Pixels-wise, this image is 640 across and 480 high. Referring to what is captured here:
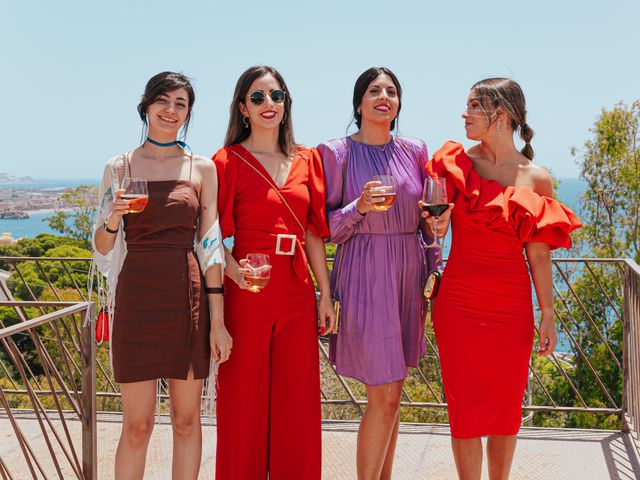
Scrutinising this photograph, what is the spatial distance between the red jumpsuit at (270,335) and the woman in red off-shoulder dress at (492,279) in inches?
A: 24.8

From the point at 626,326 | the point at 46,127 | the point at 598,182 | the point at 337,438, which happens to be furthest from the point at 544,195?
the point at 46,127

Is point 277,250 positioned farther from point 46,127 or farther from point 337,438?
point 46,127

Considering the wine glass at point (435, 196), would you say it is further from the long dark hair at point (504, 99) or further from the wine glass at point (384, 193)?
the long dark hair at point (504, 99)

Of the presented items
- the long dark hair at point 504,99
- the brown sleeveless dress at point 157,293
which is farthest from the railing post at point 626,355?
the brown sleeveless dress at point 157,293

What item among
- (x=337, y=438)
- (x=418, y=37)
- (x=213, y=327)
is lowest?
(x=337, y=438)

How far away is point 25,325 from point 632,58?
139m

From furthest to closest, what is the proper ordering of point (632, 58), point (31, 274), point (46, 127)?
point (46, 127) → point (632, 58) → point (31, 274)

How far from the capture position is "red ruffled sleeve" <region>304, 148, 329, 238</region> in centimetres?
330

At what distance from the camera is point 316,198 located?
10.8 feet

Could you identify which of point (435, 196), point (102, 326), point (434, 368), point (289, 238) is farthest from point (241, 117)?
point (434, 368)

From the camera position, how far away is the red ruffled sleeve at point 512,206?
119 inches

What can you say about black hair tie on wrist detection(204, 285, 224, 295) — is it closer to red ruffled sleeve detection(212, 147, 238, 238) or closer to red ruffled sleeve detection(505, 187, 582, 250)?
red ruffled sleeve detection(212, 147, 238, 238)

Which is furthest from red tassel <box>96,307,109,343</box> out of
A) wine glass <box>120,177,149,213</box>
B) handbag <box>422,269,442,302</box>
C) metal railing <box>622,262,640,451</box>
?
metal railing <box>622,262,640,451</box>

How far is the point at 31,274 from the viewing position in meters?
24.3
